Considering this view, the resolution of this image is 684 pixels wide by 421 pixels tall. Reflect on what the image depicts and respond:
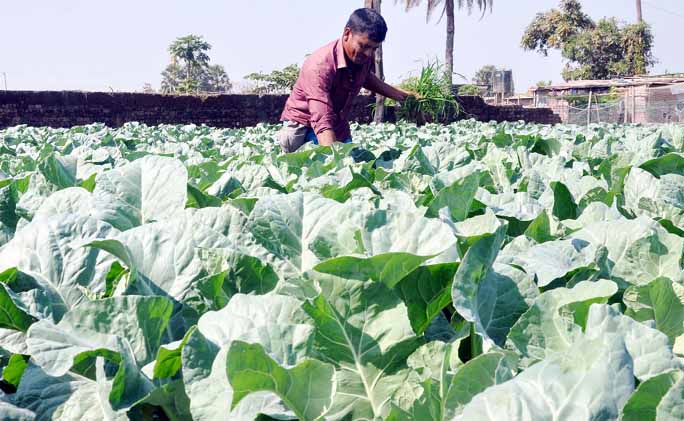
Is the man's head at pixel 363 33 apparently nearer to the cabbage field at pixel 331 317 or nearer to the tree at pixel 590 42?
the cabbage field at pixel 331 317

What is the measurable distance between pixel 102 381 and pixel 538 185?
5.57 feet

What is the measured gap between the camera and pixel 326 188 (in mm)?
1865

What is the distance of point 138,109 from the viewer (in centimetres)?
1616

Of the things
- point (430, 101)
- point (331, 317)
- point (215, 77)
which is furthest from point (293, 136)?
point (215, 77)

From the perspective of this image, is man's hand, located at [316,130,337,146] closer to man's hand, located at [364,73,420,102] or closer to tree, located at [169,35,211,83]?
man's hand, located at [364,73,420,102]

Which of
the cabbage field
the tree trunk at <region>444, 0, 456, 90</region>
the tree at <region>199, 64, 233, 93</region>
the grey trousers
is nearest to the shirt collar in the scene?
the grey trousers

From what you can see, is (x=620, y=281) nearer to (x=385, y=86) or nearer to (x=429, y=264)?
(x=429, y=264)

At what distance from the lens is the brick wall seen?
1473 centimetres

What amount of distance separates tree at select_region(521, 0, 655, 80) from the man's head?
63.1 metres

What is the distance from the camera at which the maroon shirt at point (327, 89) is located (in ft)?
15.7

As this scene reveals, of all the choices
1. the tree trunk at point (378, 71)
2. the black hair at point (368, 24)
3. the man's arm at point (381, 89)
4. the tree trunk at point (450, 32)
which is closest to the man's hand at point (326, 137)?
the black hair at point (368, 24)

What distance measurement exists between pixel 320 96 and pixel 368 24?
1.98 ft

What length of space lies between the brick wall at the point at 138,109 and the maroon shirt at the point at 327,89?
36.8 ft

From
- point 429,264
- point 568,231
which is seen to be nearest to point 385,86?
point 568,231
